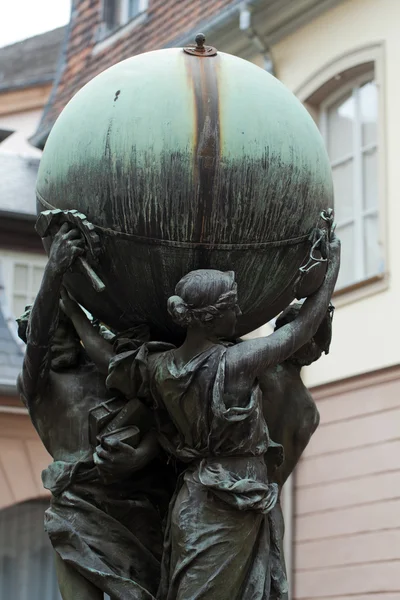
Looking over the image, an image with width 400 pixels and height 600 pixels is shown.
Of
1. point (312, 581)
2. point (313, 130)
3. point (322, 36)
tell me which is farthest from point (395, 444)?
point (313, 130)

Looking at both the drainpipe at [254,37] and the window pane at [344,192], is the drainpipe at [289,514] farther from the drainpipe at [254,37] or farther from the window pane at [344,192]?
the drainpipe at [254,37]

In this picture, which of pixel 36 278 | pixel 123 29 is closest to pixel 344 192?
pixel 36 278

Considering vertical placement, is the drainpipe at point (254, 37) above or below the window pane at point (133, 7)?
below

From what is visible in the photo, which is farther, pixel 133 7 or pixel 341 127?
pixel 133 7

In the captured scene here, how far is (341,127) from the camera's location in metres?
14.0

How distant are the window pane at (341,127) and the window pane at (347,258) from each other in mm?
746

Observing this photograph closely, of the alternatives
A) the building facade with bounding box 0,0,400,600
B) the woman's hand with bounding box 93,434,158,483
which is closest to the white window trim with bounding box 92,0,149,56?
the building facade with bounding box 0,0,400,600

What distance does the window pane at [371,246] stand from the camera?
13.1m

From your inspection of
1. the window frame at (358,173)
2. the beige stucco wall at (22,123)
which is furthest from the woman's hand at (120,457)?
the beige stucco wall at (22,123)

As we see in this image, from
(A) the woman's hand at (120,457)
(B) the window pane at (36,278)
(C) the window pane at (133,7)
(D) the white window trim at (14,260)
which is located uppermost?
(C) the window pane at (133,7)

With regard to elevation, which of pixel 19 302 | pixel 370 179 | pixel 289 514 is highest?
pixel 370 179

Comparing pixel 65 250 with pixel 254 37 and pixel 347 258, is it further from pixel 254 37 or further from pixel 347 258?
pixel 254 37

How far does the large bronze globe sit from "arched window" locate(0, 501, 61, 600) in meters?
10.8

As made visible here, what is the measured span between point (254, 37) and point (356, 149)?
1868 mm
